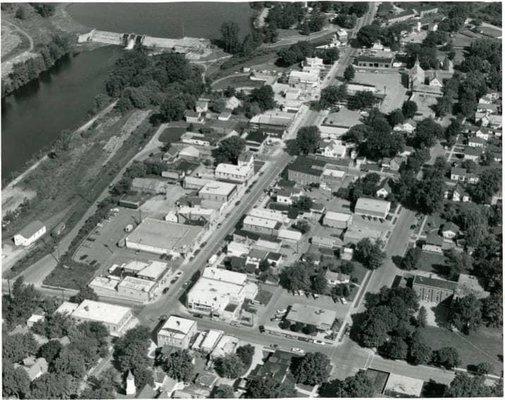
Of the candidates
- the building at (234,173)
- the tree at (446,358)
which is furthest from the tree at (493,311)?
the building at (234,173)

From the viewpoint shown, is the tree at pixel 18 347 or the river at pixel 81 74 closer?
the tree at pixel 18 347

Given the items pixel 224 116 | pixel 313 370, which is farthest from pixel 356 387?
pixel 224 116

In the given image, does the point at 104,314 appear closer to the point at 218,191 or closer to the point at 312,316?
the point at 312,316

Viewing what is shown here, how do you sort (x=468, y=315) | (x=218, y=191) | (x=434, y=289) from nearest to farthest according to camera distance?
(x=468, y=315)
(x=434, y=289)
(x=218, y=191)

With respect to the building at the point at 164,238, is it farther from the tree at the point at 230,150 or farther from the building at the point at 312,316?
the tree at the point at 230,150

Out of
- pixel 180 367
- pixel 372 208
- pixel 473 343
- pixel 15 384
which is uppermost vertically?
pixel 15 384

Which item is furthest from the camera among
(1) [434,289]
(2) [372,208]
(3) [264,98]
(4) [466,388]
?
(3) [264,98]

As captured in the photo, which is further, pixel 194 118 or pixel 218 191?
pixel 194 118
